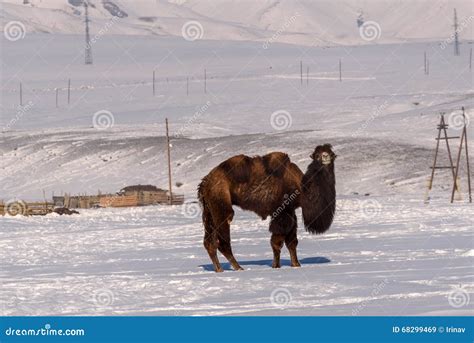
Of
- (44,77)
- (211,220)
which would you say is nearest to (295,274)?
(211,220)

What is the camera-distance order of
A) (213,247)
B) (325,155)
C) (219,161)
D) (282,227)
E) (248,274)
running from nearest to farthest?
(248,274) → (325,155) → (282,227) → (213,247) → (219,161)

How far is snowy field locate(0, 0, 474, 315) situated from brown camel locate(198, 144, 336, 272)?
0.82 meters

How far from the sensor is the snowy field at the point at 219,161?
1587 centimetres

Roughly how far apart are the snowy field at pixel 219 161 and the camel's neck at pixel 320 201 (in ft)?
2.84

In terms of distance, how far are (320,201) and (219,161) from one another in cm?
6411

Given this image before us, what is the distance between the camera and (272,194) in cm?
1911

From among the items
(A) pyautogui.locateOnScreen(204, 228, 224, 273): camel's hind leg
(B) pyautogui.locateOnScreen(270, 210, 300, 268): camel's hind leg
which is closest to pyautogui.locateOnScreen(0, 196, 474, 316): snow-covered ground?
(A) pyautogui.locateOnScreen(204, 228, 224, 273): camel's hind leg

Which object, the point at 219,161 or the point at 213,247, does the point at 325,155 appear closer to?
the point at 213,247

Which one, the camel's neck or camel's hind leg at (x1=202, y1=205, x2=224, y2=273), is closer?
the camel's neck

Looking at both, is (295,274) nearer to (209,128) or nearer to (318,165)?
(318,165)

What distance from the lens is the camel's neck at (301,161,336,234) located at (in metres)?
18.8

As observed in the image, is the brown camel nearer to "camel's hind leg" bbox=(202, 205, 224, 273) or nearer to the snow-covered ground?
"camel's hind leg" bbox=(202, 205, 224, 273)

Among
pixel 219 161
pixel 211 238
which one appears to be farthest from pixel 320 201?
pixel 219 161
